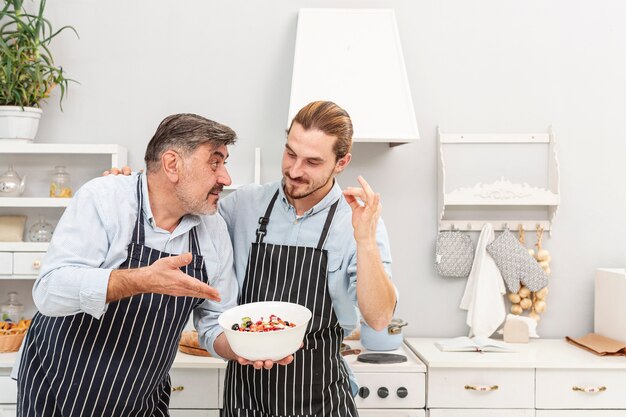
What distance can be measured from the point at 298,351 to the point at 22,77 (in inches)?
69.2

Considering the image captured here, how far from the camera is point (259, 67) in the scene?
304cm

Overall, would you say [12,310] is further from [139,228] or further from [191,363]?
[139,228]

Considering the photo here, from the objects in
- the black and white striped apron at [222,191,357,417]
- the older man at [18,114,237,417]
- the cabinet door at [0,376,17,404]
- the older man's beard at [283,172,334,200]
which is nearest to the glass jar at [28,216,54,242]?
the cabinet door at [0,376,17,404]

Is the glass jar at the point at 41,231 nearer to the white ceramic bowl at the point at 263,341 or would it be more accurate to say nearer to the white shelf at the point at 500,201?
the white ceramic bowl at the point at 263,341

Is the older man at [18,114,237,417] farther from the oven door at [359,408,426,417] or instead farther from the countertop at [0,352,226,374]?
the oven door at [359,408,426,417]

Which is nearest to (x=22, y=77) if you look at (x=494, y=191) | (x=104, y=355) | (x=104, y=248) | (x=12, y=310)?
(x=12, y=310)

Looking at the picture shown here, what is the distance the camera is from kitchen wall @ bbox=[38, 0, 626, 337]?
302 cm

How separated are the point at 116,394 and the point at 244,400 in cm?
40

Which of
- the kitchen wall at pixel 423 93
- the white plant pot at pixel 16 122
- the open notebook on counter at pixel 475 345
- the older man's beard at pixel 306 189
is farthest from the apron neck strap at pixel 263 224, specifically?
the white plant pot at pixel 16 122

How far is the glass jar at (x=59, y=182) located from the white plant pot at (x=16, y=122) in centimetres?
19

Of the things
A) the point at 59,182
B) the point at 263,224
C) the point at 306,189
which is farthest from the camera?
the point at 59,182

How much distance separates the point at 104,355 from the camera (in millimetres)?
1672

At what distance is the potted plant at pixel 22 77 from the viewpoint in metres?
2.77

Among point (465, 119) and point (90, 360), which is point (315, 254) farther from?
point (465, 119)
